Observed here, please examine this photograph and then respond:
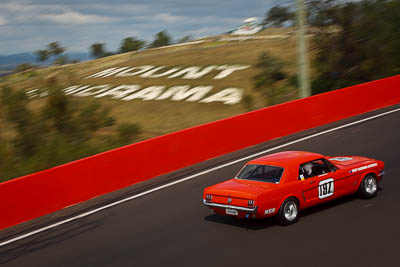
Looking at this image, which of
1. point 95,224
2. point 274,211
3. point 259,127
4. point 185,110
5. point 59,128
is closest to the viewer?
point 274,211

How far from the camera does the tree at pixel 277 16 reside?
28094mm

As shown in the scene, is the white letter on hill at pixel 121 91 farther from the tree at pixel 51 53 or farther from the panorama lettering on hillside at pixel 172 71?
the tree at pixel 51 53

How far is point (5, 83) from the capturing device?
20.4 meters

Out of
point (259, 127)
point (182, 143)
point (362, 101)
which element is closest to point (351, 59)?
point (362, 101)

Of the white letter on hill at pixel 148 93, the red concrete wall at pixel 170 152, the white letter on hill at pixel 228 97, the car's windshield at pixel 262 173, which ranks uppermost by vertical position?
the car's windshield at pixel 262 173

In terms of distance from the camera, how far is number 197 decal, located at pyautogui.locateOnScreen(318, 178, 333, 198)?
9812mm

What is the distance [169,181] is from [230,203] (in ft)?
16.5

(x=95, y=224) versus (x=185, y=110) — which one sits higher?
(x=95, y=224)

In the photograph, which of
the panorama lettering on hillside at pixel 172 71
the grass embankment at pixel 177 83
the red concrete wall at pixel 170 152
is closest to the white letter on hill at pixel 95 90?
the grass embankment at pixel 177 83

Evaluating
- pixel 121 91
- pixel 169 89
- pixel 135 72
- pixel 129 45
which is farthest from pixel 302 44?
pixel 129 45

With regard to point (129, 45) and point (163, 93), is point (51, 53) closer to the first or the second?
point (163, 93)

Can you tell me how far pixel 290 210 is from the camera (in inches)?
371

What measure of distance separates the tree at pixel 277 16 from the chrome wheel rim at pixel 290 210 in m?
20.0

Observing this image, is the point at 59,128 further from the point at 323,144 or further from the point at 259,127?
the point at 323,144
